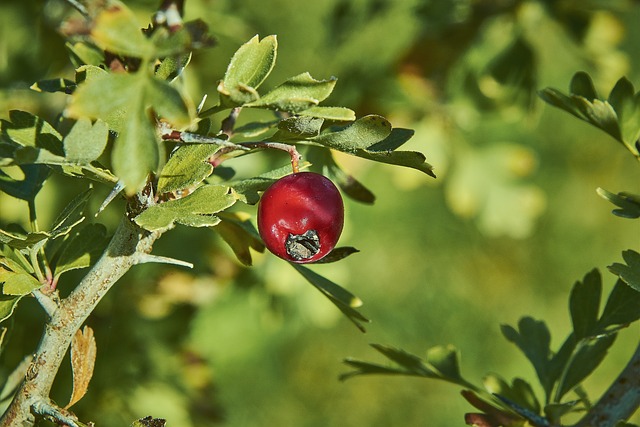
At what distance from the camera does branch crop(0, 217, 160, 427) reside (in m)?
0.67

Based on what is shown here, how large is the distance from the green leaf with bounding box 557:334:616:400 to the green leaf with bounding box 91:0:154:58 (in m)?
0.61

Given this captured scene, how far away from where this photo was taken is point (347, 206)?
1.69 metres

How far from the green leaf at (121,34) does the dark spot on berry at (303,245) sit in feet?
0.80

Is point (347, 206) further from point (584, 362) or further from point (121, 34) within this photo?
point (121, 34)

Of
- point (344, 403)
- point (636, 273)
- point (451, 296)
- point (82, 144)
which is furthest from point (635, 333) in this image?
point (82, 144)

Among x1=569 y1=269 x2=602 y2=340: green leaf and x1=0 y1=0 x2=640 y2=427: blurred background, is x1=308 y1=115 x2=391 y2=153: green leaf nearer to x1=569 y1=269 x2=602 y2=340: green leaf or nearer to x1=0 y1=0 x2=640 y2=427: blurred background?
x1=569 y1=269 x2=602 y2=340: green leaf

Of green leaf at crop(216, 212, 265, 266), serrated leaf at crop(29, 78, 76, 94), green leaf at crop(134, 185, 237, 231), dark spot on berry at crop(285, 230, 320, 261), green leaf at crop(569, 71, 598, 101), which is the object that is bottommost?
green leaf at crop(216, 212, 265, 266)

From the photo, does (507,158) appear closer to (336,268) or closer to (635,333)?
(336,268)

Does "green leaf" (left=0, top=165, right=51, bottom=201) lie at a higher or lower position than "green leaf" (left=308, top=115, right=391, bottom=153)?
lower

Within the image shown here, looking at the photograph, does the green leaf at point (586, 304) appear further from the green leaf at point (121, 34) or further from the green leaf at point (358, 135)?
the green leaf at point (121, 34)

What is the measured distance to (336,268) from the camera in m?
1.49

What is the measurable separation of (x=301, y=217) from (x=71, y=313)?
23 centimetres

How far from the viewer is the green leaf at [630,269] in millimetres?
691

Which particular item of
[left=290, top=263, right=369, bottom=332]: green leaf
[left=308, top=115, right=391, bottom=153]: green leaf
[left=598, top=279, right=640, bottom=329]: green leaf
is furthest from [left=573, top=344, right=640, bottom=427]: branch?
[left=308, top=115, right=391, bottom=153]: green leaf
